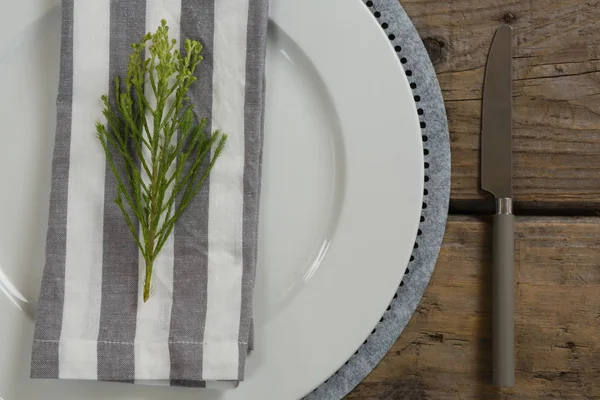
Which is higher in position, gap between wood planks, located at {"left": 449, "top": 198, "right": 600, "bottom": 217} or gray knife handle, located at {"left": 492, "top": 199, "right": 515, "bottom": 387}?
gap between wood planks, located at {"left": 449, "top": 198, "right": 600, "bottom": 217}

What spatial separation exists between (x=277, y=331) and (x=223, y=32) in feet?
1.14

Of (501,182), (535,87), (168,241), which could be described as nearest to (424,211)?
(501,182)

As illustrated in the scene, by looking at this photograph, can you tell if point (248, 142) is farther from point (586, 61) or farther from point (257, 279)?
point (586, 61)

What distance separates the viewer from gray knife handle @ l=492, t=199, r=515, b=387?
0.69 meters

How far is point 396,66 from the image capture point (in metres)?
0.68

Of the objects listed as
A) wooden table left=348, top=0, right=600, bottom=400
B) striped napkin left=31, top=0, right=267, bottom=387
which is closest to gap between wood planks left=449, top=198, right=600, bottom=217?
wooden table left=348, top=0, right=600, bottom=400

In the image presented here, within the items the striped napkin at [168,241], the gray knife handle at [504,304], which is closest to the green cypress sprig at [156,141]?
the striped napkin at [168,241]

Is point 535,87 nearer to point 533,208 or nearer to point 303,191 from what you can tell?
point 533,208

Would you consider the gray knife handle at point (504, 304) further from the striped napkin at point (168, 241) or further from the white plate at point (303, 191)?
the striped napkin at point (168, 241)

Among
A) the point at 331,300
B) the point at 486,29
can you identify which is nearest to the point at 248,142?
the point at 331,300

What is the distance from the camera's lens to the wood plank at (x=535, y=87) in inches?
28.1

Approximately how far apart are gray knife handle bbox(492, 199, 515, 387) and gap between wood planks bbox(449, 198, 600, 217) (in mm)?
32

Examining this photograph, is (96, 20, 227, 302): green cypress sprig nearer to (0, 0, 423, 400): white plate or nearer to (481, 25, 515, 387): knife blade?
(0, 0, 423, 400): white plate

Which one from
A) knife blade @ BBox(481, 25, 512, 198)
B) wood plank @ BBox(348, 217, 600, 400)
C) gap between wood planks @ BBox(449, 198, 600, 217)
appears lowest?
wood plank @ BBox(348, 217, 600, 400)
